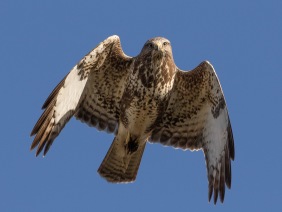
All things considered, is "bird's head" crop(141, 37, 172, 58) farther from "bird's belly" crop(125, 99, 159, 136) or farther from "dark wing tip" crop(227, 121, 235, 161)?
"dark wing tip" crop(227, 121, 235, 161)

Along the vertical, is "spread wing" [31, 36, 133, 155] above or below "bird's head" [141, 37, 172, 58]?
below

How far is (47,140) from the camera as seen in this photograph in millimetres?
14344

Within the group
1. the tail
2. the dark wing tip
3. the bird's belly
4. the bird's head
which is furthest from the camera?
the tail

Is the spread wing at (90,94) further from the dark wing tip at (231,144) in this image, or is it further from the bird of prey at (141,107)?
the dark wing tip at (231,144)

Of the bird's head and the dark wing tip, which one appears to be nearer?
the bird's head

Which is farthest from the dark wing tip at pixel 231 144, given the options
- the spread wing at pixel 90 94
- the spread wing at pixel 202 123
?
the spread wing at pixel 90 94

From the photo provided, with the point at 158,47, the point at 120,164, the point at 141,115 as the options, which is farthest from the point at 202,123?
the point at 158,47

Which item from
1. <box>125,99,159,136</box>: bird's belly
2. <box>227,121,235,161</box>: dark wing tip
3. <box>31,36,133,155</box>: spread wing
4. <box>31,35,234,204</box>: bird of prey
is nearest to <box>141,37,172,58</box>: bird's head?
<box>31,35,234,204</box>: bird of prey

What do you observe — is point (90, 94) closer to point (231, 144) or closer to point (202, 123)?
point (202, 123)

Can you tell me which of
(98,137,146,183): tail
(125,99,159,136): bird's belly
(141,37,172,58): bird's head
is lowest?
(98,137,146,183): tail

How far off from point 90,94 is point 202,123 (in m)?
1.68

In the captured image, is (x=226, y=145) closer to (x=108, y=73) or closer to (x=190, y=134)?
(x=190, y=134)

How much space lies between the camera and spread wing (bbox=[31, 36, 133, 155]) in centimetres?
1446

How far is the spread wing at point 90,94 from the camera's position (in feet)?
47.4
